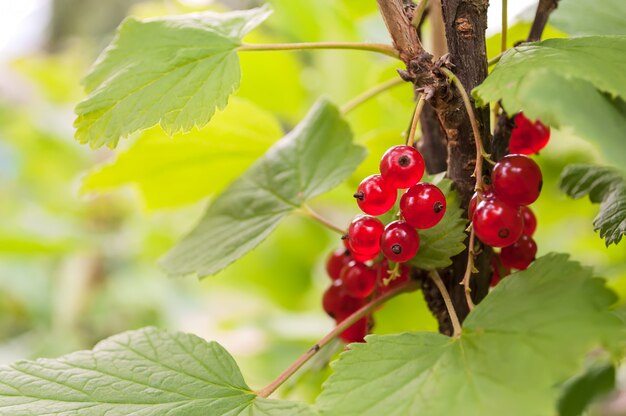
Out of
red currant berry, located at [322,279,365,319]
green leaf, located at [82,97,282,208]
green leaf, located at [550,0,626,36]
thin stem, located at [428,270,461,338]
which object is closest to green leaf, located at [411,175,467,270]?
thin stem, located at [428,270,461,338]

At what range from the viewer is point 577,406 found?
1.96 ft

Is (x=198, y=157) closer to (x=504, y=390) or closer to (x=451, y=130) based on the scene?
(x=451, y=130)

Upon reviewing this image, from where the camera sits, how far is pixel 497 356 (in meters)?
0.42

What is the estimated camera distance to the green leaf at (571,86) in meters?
0.38

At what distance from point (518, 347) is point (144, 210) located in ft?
2.44

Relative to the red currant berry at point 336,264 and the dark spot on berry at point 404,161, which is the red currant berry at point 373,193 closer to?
the dark spot on berry at point 404,161

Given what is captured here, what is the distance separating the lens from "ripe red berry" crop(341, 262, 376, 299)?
618 millimetres

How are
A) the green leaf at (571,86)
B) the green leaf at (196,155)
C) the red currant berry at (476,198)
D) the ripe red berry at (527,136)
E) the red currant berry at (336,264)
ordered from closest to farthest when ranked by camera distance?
the green leaf at (571,86), the red currant berry at (476,198), the ripe red berry at (527,136), the red currant berry at (336,264), the green leaf at (196,155)

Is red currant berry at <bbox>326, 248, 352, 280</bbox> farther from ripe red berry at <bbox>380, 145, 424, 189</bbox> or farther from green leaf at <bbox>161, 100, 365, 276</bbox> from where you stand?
ripe red berry at <bbox>380, 145, 424, 189</bbox>

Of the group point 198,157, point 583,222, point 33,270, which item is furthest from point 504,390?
point 33,270

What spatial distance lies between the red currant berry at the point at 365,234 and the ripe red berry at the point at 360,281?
0.24 feet

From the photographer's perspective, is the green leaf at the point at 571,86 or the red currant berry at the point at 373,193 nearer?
the green leaf at the point at 571,86

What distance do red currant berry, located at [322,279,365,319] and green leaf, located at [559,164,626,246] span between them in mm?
238

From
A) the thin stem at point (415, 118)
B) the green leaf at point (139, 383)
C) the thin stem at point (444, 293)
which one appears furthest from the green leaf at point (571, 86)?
the green leaf at point (139, 383)
